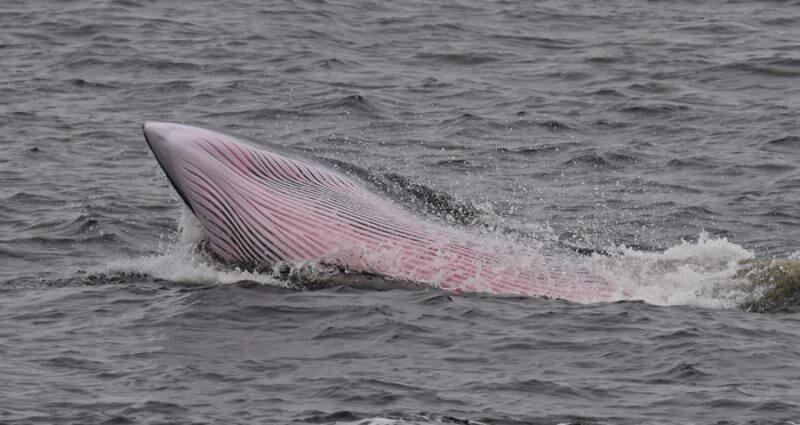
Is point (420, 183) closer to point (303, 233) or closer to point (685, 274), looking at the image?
point (303, 233)

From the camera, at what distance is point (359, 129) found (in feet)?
98.6

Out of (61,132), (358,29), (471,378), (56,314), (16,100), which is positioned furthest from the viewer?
(358,29)

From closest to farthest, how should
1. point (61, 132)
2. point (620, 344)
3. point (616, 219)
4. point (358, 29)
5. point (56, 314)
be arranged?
point (620, 344) → point (56, 314) → point (616, 219) → point (61, 132) → point (358, 29)

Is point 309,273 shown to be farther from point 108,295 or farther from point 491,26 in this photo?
point 491,26

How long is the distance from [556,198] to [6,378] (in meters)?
11.8

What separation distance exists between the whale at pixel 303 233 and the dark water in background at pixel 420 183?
1.74 ft

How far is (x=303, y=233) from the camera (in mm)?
19984

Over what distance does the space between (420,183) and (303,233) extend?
4.47 meters

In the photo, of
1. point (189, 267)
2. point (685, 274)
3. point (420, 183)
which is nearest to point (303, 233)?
point (189, 267)

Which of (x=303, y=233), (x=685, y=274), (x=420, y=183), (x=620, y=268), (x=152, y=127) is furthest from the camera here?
(x=420, y=183)

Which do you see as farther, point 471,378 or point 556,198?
point 556,198

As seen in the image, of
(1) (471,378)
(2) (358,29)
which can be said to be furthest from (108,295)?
(2) (358,29)

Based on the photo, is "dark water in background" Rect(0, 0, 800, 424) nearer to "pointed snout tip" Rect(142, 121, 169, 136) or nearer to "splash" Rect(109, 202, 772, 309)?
"splash" Rect(109, 202, 772, 309)

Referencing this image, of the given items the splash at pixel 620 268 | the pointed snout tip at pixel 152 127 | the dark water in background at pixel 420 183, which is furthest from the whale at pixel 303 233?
the dark water in background at pixel 420 183
